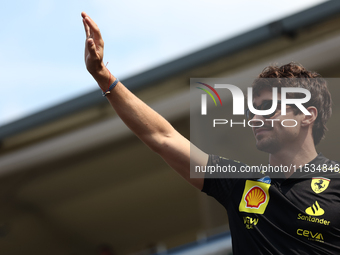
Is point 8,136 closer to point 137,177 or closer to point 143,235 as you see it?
point 137,177

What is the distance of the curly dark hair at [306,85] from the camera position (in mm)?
2938

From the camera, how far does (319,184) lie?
2488mm

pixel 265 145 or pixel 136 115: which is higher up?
pixel 136 115

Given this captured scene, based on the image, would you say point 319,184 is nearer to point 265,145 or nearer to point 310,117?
point 265,145

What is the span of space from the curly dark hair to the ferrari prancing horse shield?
0.45 meters

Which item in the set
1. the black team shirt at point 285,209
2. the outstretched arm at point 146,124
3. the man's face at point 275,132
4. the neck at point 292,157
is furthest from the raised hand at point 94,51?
the neck at point 292,157

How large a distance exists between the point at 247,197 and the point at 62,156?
263 inches

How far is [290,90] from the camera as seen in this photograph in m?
2.94

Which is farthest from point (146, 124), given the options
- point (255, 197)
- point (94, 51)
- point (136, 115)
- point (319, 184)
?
point (319, 184)

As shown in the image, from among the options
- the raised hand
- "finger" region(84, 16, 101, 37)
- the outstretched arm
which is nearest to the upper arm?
the outstretched arm

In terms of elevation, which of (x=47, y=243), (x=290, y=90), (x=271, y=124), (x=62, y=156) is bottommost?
(x=47, y=243)

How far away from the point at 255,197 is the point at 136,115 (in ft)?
2.63

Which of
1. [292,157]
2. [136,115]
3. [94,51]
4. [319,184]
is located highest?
[94,51]

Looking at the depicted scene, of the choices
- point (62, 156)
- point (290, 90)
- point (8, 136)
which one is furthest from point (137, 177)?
point (290, 90)
